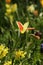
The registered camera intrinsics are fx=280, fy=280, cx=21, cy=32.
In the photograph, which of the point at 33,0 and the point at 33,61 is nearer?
the point at 33,61

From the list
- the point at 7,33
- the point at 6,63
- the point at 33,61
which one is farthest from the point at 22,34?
the point at 6,63

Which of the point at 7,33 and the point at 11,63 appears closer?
the point at 11,63

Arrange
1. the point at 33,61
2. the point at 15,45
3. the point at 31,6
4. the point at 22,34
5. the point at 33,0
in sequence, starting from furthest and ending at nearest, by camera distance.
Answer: the point at 33,0 < the point at 31,6 < the point at 22,34 < the point at 15,45 < the point at 33,61

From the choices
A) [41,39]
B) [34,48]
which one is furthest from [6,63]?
[41,39]

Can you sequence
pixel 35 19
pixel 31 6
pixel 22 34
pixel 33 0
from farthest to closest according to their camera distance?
1. pixel 33 0
2. pixel 31 6
3. pixel 35 19
4. pixel 22 34

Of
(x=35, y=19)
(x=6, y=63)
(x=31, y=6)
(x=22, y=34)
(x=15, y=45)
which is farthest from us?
(x=31, y=6)

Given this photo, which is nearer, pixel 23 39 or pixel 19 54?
pixel 19 54

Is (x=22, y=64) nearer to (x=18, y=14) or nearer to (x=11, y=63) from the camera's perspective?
(x=11, y=63)

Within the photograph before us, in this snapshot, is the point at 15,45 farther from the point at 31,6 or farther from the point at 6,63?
the point at 31,6

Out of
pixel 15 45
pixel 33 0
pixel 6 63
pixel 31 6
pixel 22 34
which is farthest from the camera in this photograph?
pixel 33 0
